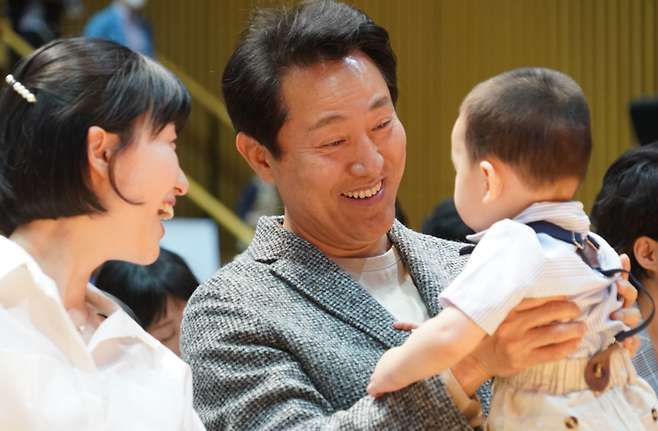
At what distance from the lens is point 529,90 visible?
1.48 meters

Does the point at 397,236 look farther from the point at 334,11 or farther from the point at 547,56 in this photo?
the point at 547,56

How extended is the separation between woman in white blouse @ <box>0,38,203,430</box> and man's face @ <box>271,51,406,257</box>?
0.45 meters

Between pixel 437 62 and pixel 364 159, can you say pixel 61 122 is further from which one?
pixel 437 62

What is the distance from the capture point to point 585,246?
5.09 feet

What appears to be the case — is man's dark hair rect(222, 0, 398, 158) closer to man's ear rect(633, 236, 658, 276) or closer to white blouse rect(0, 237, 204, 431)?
white blouse rect(0, 237, 204, 431)

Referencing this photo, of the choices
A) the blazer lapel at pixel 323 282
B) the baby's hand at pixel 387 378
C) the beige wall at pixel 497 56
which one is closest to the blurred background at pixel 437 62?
the beige wall at pixel 497 56

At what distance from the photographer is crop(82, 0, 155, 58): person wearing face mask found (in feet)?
21.2

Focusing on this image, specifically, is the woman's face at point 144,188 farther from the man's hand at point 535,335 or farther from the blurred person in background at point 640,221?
the blurred person in background at point 640,221

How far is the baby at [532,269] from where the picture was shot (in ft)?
4.53

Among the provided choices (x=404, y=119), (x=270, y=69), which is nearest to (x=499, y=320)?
(x=270, y=69)

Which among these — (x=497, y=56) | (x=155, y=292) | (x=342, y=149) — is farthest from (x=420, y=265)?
(x=497, y=56)

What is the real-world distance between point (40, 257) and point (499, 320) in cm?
78

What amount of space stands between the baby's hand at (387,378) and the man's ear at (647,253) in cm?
117

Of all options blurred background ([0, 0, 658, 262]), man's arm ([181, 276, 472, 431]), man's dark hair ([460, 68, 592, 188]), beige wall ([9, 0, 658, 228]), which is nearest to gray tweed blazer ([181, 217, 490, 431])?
man's arm ([181, 276, 472, 431])
